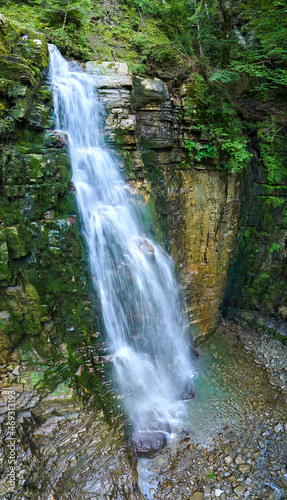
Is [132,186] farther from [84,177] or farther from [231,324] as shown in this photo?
[231,324]

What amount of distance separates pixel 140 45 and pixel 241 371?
1029 cm

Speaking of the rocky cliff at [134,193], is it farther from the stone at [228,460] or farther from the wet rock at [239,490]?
the wet rock at [239,490]

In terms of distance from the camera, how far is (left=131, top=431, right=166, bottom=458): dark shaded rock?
532cm

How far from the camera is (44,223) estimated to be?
15.4 feet

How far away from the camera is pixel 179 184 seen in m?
7.60

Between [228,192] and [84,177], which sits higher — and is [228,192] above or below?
below

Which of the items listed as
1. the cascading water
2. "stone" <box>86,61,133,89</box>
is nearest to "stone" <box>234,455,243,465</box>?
the cascading water

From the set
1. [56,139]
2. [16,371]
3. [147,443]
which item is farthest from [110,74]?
[147,443]

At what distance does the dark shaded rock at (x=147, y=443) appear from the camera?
17.5ft

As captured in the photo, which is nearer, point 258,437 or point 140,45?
point 258,437

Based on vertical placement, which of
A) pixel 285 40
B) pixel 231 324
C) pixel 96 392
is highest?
pixel 285 40

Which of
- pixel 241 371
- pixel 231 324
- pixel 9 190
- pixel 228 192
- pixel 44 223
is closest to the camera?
pixel 9 190

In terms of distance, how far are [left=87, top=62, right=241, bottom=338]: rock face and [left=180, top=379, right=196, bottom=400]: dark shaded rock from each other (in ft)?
5.81

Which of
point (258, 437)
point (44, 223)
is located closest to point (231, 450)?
point (258, 437)
